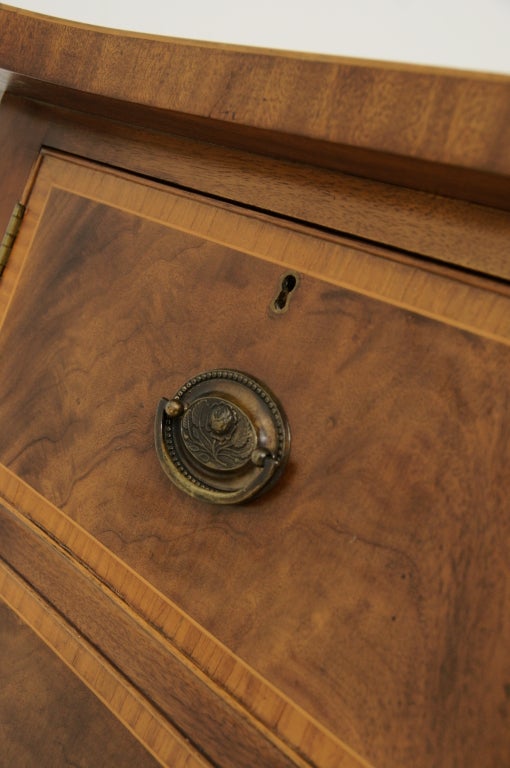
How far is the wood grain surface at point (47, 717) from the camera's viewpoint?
481 mm

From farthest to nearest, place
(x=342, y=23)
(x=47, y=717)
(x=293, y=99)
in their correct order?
(x=342, y=23)
(x=47, y=717)
(x=293, y=99)

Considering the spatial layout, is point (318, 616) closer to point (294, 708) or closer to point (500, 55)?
point (294, 708)

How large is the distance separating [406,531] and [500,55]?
0.54m

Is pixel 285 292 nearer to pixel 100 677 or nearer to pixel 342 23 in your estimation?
pixel 100 677

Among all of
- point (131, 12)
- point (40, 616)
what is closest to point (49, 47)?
point (40, 616)

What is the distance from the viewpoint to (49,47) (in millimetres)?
507

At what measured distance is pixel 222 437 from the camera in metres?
0.44

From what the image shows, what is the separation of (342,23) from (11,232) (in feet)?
1.53

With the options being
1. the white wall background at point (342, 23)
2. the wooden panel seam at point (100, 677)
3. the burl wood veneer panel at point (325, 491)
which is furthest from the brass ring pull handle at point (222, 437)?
the white wall background at point (342, 23)

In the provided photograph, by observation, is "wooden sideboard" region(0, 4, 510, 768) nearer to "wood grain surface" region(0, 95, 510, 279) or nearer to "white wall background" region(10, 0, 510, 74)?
"wood grain surface" region(0, 95, 510, 279)

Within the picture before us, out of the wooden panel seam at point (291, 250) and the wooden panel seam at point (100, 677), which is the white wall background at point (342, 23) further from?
the wooden panel seam at point (100, 677)

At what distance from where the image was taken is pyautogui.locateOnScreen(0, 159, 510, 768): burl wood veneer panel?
1.20 feet

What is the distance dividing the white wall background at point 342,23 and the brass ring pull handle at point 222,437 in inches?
15.3

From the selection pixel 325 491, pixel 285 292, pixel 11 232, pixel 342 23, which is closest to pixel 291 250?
pixel 285 292
